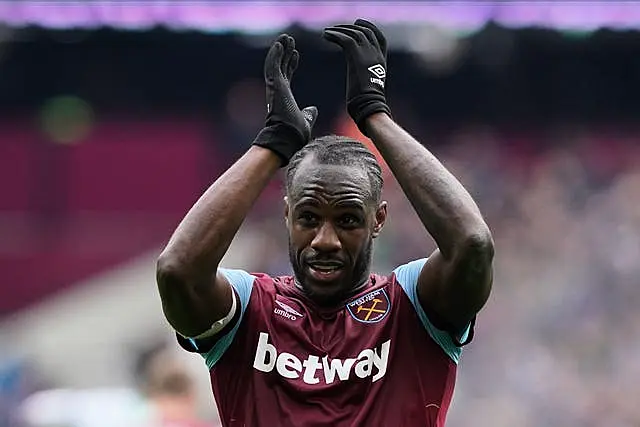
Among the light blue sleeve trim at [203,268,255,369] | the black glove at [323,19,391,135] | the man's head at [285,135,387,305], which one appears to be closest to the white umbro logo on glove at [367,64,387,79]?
the black glove at [323,19,391,135]

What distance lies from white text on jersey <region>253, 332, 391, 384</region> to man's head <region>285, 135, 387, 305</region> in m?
0.21

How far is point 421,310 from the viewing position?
3.92 m

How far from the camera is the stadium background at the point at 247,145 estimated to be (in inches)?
474

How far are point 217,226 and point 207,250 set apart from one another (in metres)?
0.09

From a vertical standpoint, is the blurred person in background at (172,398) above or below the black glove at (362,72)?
above

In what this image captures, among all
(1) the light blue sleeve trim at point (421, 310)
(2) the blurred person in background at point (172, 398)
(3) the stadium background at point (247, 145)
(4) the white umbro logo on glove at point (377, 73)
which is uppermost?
(3) the stadium background at point (247, 145)

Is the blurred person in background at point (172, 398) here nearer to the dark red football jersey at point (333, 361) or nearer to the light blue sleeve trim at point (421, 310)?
the dark red football jersey at point (333, 361)

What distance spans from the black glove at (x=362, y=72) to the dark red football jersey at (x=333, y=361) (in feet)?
1.76

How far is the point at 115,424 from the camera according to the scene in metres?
9.22

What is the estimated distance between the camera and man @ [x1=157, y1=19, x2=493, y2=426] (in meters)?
3.76

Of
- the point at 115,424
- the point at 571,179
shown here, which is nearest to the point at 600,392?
the point at 571,179

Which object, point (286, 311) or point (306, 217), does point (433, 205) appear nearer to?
point (306, 217)

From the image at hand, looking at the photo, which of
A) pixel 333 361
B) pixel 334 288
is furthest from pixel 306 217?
pixel 333 361

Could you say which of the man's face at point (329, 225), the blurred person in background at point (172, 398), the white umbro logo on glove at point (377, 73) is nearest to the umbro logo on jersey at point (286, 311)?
the man's face at point (329, 225)
